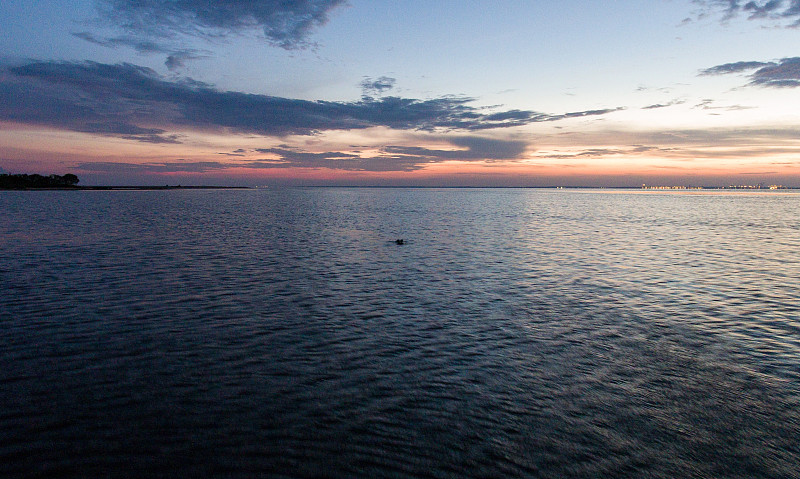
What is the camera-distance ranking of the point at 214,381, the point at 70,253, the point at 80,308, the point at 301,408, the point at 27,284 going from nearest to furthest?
1. the point at 301,408
2. the point at 214,381
3. the point at 80,308
4. the point at 27,284
5. the point at 70,253

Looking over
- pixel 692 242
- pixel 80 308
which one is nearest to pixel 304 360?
pixel 80 308

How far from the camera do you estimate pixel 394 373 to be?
17.1m

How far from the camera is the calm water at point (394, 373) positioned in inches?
472

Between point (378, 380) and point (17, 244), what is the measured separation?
5264 cm

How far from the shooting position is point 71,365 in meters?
17.2

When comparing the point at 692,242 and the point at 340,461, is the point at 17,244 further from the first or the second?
the point at 692,242

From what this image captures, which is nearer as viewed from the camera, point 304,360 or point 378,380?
point 378,380

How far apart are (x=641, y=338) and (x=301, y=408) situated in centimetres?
1591

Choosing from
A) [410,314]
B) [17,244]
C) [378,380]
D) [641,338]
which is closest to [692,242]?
[641,338]

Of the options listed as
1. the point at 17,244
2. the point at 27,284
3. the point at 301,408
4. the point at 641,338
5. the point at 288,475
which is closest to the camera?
the point at 288,475

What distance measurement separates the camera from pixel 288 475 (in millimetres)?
11117

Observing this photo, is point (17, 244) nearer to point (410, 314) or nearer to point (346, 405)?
point (410, 314)

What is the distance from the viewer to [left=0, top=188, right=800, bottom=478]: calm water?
39.3ft

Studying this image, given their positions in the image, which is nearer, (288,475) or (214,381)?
(288,475)
